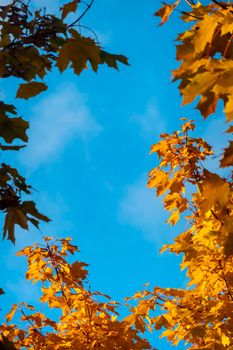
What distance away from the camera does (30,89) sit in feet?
8.38

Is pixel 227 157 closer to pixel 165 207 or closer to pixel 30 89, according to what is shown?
pixel 30 89

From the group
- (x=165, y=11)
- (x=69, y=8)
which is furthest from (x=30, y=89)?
(x=165, y=11)

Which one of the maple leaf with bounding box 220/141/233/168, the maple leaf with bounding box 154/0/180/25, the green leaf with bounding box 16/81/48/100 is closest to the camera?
the maple leaf with bounding box 220/141/233/168

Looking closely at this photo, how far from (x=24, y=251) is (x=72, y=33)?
10.5ft

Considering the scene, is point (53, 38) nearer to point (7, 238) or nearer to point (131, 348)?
point (7, 238)

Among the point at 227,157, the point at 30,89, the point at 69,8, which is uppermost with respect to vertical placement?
the point at 69,8

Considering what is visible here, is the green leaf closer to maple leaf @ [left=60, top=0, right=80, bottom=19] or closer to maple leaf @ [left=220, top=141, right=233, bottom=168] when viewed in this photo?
maple leaf @ [left=60, top=0, right=80, bottom=19]

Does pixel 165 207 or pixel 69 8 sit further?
pixel 165 207

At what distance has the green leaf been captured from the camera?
8.30 feet

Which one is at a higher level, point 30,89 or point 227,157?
point 30,89

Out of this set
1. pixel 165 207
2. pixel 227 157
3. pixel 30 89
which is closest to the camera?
pixel 227 157

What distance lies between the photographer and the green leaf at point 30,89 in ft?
8.30

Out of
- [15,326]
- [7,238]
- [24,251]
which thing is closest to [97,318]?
[15,326]

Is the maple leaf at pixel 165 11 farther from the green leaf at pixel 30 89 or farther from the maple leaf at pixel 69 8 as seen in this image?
the green leaf at pixel 30 89
